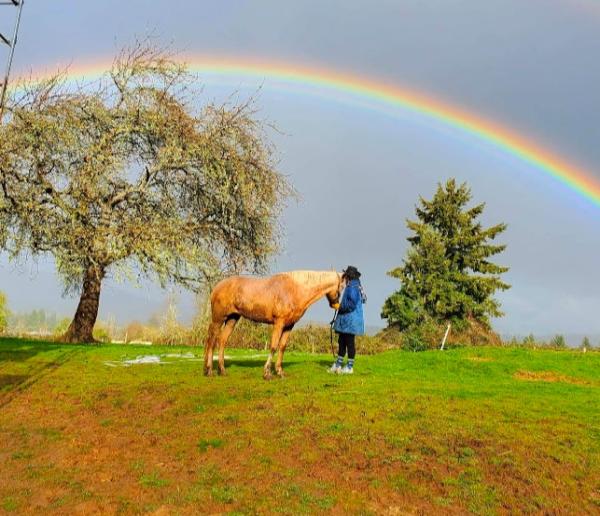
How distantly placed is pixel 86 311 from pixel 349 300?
64.6ft

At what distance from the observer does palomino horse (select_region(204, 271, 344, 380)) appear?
13.9 m

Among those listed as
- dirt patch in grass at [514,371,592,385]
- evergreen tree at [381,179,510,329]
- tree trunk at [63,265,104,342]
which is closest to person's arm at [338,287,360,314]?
dirt patch in grass at [514,371,592,385]

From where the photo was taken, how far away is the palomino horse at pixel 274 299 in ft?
45.6

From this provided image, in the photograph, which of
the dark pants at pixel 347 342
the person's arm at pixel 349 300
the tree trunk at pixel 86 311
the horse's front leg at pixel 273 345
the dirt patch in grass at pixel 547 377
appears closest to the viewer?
the horse's front leg at pixel 273 345

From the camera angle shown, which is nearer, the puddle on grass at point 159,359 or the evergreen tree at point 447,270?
the puddle on grass at point 159,359

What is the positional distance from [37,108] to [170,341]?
19978 millimetres

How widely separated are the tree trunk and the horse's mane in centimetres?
1778

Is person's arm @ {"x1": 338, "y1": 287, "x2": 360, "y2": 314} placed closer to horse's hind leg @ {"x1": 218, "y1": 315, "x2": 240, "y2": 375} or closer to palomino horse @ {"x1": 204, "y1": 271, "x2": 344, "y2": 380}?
palomino horse @ {"x1": 204, "y1": 271, "x2": 344, "y2": 380}

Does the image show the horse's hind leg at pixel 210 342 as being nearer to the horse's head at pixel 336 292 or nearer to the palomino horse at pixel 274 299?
the palomino horse at pixel 274 299

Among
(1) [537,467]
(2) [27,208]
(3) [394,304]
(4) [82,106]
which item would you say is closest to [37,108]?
(4) [82,106]

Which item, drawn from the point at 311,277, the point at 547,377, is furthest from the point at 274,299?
the point at 547,377

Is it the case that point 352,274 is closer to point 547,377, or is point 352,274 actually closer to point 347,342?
point 347,342

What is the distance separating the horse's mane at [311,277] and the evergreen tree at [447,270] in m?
31.2

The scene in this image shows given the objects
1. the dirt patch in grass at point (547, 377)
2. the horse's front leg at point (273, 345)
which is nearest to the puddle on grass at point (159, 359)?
the horse's front leg at point (273, 345)
